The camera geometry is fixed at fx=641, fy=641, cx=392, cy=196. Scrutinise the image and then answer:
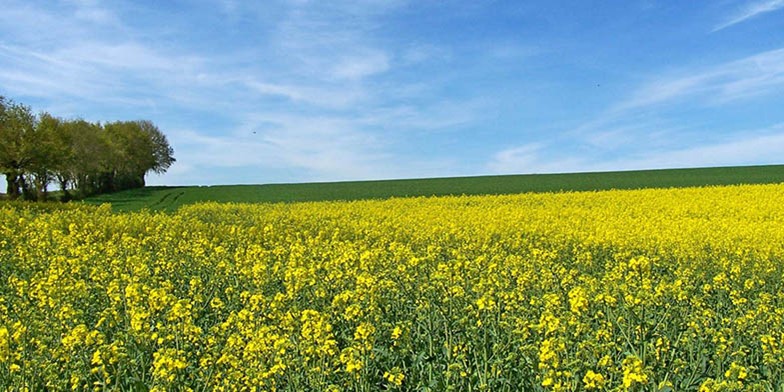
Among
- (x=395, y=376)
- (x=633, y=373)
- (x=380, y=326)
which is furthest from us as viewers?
(x=380, y=326)

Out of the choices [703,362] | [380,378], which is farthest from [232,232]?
[703,362]

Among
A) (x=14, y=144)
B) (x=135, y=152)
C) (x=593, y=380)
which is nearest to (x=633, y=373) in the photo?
(x=593, y=380)

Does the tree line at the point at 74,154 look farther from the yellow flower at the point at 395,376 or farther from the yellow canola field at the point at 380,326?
the yellow flower at the point at 395,376

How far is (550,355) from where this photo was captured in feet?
13.8

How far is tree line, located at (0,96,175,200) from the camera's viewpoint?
2066 inches

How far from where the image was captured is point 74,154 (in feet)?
195

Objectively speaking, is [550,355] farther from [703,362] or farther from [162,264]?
[162,264]

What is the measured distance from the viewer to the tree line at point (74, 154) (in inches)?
2066

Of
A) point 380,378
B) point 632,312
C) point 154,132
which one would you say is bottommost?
point 380,378

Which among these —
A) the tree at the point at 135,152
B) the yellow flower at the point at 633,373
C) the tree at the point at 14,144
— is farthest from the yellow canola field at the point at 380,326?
the tree at the point at 135,152

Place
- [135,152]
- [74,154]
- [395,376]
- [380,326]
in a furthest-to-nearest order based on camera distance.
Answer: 1. [135,152]
2. [74,154]
3. [380,326]
4. [395,376]

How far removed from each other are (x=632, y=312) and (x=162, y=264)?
22.7 ft

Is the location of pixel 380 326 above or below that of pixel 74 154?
below

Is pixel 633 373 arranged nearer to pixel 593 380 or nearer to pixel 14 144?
pixel 593 380
